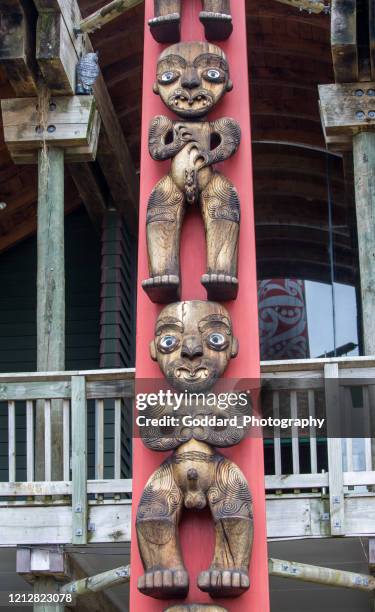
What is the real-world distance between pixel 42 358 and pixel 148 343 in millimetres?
1743

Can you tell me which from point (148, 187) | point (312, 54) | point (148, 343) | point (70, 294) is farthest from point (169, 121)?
point (70, 294)

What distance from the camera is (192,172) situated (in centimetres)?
943

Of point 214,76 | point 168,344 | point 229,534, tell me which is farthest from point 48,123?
point 229,534

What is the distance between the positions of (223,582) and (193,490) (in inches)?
24.0

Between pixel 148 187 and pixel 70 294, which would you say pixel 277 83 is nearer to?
pixel 70 294

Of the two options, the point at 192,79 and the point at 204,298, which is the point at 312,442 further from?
the point at 192,79

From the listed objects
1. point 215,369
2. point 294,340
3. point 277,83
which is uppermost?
point 277,83

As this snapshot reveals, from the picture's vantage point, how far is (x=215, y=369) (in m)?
8.69

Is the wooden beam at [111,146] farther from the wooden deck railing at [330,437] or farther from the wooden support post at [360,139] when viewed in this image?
the wooden deck railing at [330,437]

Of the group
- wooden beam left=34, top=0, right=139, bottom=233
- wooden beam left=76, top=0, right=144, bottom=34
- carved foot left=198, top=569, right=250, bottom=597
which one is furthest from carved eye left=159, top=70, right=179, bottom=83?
carved foot left=198, top=569, right=250, bottom=597

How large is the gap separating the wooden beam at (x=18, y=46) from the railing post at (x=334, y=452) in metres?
3.57

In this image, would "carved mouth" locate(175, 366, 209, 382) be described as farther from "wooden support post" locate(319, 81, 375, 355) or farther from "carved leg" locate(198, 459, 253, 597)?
"wooden support post" locate(319, 81, 375, 355)

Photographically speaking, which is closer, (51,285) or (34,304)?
(51,285)

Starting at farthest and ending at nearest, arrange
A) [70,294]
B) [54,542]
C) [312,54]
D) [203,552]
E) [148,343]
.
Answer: [70,294] → [312,54] → [54,542] → [148,343] → [203,552]
